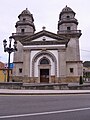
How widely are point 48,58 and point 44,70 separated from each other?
259 centimetres

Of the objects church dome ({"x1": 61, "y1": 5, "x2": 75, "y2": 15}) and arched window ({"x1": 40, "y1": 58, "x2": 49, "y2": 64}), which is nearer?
arched window ({"x1": 40, "y1": 58, "x2": 49, "y2": 64})

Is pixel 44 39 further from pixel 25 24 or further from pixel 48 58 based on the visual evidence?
pixel 25 24

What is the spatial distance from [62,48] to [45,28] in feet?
22.9

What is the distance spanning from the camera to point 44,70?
132ft

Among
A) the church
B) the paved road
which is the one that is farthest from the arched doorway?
the paved road

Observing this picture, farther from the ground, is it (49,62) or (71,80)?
(49,62)

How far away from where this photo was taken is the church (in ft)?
129

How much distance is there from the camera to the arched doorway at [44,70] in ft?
131

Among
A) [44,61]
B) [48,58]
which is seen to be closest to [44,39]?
[48,58]

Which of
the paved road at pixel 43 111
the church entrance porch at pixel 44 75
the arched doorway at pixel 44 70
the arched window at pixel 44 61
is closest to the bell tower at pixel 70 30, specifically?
the arched window at pixel 44 61

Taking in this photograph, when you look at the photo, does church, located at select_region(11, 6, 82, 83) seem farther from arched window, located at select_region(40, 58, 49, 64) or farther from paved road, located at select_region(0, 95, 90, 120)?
paved road, located at select_region(0, 95, 90, 120)

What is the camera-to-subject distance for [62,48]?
39156 mm

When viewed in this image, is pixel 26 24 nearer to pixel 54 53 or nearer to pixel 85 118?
pixel 54 53

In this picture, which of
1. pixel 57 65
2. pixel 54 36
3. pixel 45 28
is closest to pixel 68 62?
pixel 57 65
